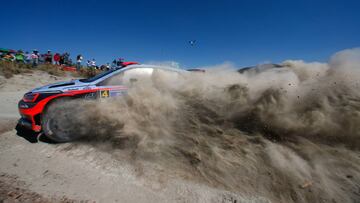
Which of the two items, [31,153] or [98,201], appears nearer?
[98,201]

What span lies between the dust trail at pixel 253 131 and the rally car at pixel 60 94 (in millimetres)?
293

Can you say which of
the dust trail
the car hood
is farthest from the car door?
the car hood

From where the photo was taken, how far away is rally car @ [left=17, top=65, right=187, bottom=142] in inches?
143

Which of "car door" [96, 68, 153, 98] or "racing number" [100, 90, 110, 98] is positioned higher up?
"car door" [96, 68, 153, 98]

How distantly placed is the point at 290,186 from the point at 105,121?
334 centimetres

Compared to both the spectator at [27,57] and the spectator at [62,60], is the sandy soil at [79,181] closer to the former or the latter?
the spectator at [27,57]

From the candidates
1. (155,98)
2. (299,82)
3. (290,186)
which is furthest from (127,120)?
(299,82)

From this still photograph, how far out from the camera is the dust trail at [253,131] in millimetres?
2564

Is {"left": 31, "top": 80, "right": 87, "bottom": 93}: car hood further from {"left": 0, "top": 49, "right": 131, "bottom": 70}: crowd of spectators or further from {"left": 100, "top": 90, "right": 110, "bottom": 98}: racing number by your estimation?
{"left": 0, "top": 49, "right": 131, "bottom": 70}: crowd of spectators

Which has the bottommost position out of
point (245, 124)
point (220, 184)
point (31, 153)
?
point (220, 184)

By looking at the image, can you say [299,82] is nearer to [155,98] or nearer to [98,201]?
[155,98]

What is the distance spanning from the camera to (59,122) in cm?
368

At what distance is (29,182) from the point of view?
94.2 inches

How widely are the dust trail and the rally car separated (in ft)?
0.96
